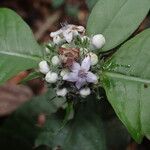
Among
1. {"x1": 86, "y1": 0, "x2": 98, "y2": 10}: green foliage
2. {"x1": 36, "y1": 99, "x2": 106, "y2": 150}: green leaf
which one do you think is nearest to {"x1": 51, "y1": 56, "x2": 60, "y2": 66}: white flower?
{"x1": 36, "y1": 99, "x2": 106, "y2": 150}: green leaf

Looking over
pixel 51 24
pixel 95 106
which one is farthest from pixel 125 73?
pixel 51 24

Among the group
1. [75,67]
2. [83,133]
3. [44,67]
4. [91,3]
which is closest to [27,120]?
[83,133]

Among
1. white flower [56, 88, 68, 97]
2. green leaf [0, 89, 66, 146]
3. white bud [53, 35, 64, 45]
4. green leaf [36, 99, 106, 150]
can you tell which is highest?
white bud [53, 35, 64, 45]

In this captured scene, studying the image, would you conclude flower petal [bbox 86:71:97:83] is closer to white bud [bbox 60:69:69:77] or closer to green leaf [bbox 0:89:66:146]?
white bud [bbox 60:69:69:77]

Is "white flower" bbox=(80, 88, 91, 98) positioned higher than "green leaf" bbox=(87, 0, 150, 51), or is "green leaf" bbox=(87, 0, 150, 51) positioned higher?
"green leaf" bbox=(87, 0, 150, 51)

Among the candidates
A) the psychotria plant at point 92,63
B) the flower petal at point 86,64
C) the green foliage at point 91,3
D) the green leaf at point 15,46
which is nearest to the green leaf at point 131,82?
the psychotria plant at point 92,63

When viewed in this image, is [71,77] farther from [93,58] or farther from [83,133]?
[83,133]

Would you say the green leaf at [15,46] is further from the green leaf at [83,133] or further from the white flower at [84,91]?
the green leaf at [83,133]
